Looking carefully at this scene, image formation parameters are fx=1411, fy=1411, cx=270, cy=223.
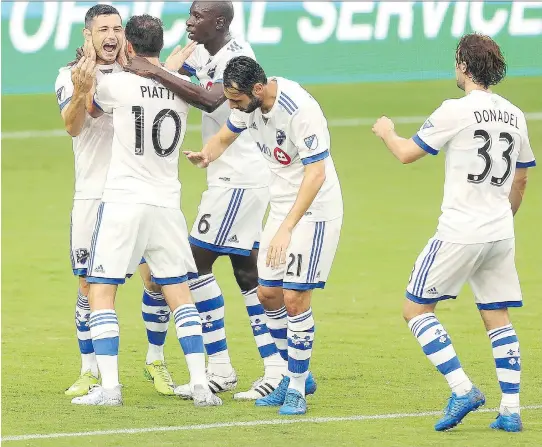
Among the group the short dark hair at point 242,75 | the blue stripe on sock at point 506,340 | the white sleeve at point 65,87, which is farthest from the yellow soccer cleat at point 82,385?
the blue stripe on sock at point 506,340

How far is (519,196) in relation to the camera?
7.93 meters

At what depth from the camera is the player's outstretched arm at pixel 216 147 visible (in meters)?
8.45

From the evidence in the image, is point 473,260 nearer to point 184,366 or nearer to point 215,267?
point 184,366

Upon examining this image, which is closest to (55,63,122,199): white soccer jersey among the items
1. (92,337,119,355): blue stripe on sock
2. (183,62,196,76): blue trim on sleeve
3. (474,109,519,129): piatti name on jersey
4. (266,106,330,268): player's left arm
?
(183,62,196,76): blue trim on sleeve

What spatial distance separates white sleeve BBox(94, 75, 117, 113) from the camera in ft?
26.9

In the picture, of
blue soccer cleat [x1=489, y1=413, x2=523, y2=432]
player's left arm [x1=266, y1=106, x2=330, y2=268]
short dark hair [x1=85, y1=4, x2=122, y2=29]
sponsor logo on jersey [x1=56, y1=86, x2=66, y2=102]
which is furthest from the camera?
sponsor logo on jersey [x1=56, y1=86, x2=66, y2=102]

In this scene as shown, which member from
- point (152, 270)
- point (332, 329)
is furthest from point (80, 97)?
point (332, 329)

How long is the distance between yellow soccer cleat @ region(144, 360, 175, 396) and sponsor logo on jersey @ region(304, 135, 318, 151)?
1860 mm

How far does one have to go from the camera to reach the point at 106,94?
8.23m

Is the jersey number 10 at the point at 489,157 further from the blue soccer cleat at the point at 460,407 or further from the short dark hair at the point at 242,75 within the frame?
the short dark hair at the point at 242,75

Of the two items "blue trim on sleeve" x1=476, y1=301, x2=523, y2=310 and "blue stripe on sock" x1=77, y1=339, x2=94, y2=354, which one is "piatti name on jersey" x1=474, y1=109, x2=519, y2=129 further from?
"blue stripe on sock" x1=77, y1=339, x2=94, y2=354

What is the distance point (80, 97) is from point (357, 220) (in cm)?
785

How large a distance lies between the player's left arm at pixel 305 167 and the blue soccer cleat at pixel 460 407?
48.0 inches

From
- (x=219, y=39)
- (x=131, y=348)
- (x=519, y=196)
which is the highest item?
(x=219, y=39)
